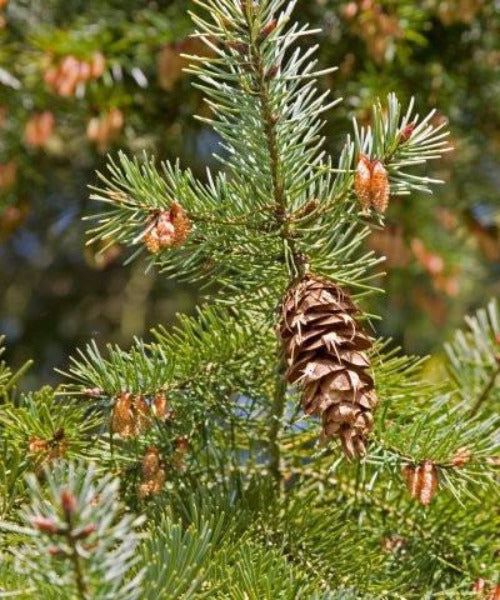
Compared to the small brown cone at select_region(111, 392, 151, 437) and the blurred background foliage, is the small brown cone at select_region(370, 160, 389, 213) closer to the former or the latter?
the small brown cone at select_region(111, 392, 151, 437)

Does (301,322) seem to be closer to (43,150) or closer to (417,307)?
(43,150)

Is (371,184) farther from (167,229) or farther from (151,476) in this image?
(151,476)

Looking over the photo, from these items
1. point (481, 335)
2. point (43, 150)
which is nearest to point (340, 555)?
point (481, 335)

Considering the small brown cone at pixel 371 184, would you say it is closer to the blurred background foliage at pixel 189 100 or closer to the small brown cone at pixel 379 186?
the small brown cone at pixel 379 186

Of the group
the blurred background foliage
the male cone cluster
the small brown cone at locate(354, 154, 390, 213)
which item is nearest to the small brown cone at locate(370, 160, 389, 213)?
the small brown cone at locate(354, 154, 390, 213)

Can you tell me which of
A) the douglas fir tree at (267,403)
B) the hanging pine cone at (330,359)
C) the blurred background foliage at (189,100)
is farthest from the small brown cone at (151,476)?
the blurred background foliage at (189,100)

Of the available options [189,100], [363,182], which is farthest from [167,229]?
[189,100]
